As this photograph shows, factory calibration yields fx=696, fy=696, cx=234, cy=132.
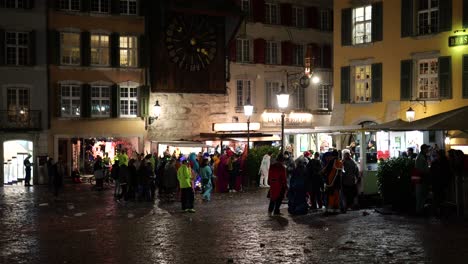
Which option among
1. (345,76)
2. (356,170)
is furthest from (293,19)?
(356,170)

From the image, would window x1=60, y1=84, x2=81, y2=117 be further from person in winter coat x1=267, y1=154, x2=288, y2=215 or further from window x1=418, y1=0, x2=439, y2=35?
person in winter coat x1=267, y1=154, x2=288, y2=215

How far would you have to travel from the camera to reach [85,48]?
125 ft

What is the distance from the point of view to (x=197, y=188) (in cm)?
2858

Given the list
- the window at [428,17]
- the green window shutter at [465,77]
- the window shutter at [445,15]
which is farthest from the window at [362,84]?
the green window shutter at [465,77]

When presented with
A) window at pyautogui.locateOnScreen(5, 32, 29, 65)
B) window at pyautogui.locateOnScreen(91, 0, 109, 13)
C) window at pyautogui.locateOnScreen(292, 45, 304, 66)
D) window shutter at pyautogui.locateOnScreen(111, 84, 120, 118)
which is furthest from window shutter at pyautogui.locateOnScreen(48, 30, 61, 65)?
window at pyautogui.locateOnScreen(292, 45, 304, 66)

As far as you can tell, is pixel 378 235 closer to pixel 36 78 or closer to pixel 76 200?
pixel 76 200

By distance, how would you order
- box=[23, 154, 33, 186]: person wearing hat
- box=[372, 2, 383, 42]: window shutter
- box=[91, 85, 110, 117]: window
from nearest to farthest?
box=[372, 2, 383, 42]: window shutter, box=[23, 154, 33, 186]: person wearing hat, box=[91, 85, 110, 117]: window

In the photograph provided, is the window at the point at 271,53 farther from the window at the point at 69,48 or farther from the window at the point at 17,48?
the window at the point at 17,48

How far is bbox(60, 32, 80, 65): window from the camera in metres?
37.8

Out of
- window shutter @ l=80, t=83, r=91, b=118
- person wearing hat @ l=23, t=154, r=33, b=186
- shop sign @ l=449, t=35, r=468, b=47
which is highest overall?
shop sign @ l=449, t=35, r=468, b=47

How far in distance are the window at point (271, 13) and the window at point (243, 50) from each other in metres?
2.07

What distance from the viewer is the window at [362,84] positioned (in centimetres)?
Result: 3238

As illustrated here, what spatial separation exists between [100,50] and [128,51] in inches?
60.9

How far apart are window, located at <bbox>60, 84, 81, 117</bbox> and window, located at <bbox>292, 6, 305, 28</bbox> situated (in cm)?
1434
